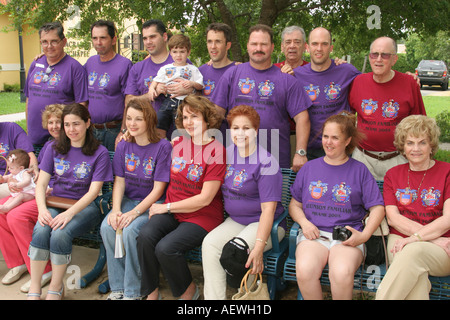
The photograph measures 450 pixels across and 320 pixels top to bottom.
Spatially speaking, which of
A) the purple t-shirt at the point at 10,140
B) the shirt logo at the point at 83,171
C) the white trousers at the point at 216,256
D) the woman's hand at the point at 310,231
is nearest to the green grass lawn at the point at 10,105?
the purple t-shirt at the point at 10,140

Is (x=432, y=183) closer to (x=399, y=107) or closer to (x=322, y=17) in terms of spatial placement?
(x=399, y=107)

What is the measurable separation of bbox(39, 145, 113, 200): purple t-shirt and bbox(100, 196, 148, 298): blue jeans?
17.5 inches

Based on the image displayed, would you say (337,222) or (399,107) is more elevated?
(399,107)

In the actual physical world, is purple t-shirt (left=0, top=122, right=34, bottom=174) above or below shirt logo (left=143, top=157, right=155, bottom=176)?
above

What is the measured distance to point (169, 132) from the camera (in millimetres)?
4516

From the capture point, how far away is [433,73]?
1093 inches

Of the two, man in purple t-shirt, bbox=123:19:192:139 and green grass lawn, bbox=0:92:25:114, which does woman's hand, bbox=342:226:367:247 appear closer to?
man in purple t-shirt, bbox=123:19:192:139

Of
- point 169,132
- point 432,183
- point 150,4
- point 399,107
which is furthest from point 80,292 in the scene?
point 150,4

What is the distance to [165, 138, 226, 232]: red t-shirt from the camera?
339cm

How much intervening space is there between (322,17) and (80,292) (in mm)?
7046

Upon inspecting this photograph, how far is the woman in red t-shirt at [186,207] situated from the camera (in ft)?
10.6

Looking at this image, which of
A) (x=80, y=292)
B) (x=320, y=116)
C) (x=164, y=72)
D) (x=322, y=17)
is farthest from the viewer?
(x=322, y=17)

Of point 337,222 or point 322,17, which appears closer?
point 337,222

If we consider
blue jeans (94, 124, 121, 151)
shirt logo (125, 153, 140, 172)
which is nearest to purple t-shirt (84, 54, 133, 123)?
→ blue jeans (94, 124, 121, 151)
